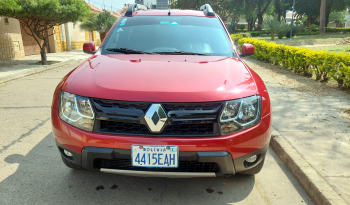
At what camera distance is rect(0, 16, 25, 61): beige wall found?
1499 cm

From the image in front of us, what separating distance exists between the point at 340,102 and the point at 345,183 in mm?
3510

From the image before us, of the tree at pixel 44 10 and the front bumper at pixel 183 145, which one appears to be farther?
the tree at pixel 44 10

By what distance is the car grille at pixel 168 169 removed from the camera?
2109 mm

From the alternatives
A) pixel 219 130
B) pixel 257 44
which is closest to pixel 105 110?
pixel 219 130

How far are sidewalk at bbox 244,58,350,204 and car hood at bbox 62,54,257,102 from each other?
116 cm

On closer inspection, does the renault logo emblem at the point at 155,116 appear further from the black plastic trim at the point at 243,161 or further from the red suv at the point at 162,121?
the black plastic trim at the point at 243,161

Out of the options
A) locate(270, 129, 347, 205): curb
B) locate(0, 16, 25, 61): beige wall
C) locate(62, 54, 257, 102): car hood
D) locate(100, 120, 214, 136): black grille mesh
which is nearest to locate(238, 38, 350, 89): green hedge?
locate(270, 129, 347, 205): curb

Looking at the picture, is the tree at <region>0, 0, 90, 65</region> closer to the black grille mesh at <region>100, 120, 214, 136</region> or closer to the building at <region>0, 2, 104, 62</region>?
the building at <region>0, 2, 104, 62</region>

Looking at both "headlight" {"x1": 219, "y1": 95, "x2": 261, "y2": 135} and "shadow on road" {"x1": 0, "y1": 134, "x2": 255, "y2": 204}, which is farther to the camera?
"shadow on road" {"x1": 0, "y1": 134, "x2": 255, "y2": 204}

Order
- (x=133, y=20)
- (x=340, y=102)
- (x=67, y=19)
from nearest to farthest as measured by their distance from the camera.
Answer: (x=133, y=20)
(x=340, y=102)
(x=67, y=19)

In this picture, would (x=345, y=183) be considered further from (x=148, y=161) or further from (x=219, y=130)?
(x=148, y=161)

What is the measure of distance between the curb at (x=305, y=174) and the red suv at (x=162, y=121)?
663 millimetres

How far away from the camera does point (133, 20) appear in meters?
3.62

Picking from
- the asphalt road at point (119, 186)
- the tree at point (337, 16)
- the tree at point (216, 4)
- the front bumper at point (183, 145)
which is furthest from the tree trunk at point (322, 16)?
the tree at point (337, 16)
